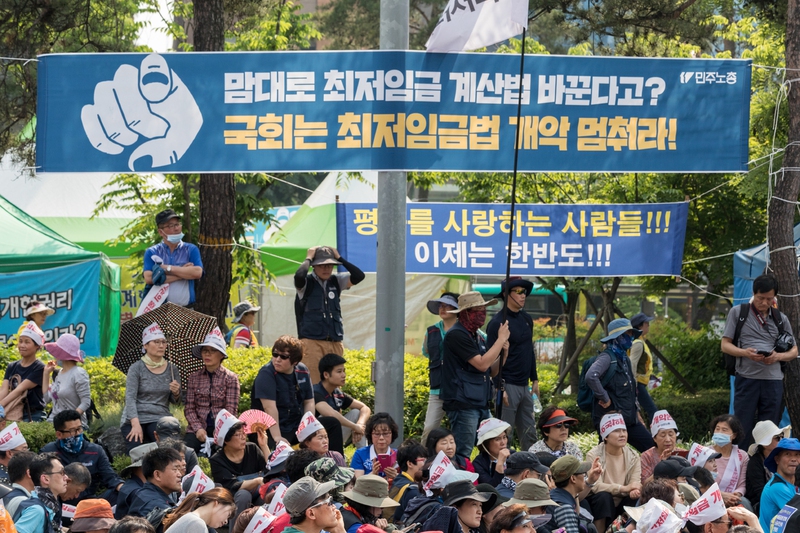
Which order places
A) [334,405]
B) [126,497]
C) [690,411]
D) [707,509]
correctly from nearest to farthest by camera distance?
[707,509] < [126,497] < [334,405] < [690,411]

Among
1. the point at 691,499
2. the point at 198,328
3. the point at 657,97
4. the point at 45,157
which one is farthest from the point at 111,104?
the point at 691,499

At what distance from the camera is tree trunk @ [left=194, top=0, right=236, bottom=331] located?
11.9 m

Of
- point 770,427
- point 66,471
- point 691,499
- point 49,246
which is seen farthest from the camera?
point 49,246

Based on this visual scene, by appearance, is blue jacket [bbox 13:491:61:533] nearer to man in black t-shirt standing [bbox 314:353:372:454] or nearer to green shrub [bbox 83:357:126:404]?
man in black t-shirt standing [bbox 314:353:372:454]

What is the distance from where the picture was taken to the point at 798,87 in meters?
10.8

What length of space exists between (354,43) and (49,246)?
17451 mm

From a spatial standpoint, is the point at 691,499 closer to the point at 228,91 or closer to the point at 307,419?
the point at 307,419

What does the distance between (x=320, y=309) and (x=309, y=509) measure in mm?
4795

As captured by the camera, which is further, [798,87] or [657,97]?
[798,87]

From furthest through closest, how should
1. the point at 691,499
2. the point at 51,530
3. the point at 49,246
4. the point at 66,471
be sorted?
the point at 49,246
the point at 66,471
the point at 691,499
the point at 51,530

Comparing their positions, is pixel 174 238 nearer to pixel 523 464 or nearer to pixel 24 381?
pixel 24 381

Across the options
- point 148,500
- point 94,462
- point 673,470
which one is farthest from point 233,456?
point 673,470

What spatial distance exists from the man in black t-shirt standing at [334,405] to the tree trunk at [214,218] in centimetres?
316

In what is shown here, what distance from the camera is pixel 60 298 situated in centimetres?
1491
